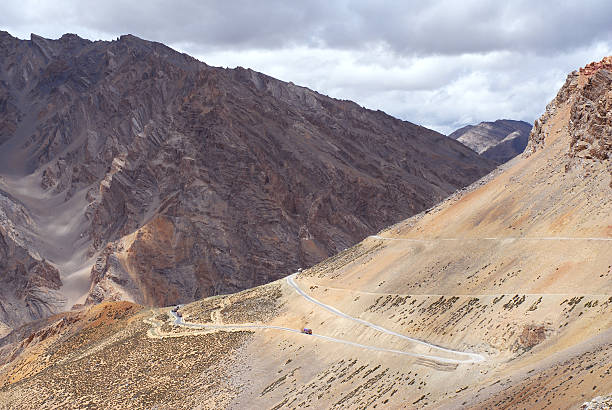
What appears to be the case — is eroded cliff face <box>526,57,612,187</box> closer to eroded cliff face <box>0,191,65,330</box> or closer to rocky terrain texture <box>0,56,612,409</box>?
rocky terrain texture <box>0,56,612,409</box>

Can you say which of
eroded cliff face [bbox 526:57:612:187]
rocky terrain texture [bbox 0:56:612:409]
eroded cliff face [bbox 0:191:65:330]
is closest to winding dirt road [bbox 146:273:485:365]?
rocky terrain texture [bbox 0:56:612:409]

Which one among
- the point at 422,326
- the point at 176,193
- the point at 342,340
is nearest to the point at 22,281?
the point at 176,193

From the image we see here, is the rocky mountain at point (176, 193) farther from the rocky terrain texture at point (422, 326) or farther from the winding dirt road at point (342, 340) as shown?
the winding dirt road at point (342, 340)

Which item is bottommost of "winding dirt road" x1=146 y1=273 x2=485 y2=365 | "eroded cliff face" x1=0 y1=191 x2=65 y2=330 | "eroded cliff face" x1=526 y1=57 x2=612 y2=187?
"winding dirt road" x1=146 y1=273 x2=485 y2=365

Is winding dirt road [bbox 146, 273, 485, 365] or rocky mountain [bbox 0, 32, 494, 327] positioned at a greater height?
rocky mountain [bbox 0, 32, 494, 327]

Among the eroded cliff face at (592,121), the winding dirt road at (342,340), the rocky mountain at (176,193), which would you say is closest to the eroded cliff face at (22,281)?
the rocky mountain at (176,193)

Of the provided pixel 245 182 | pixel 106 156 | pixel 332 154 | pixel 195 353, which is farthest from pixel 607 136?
pixel 106 156

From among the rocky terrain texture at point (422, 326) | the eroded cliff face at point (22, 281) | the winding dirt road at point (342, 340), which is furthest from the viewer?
the eroded cliff face at point (22, 281)
